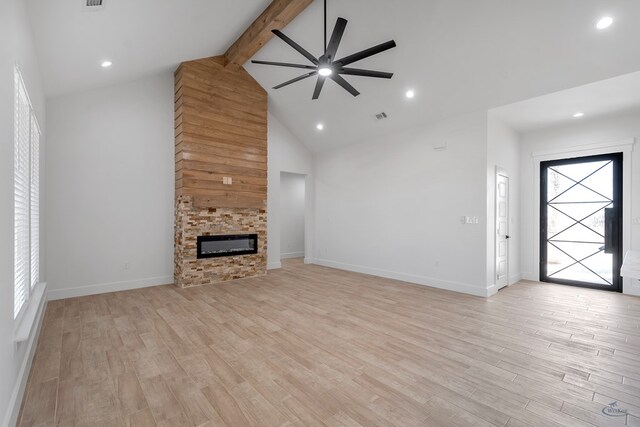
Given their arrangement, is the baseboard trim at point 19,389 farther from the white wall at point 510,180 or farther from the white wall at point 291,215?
the white wall at point 291,215

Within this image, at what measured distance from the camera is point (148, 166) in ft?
17.7

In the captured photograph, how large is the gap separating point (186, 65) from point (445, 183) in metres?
5.11

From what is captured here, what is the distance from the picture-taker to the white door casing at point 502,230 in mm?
5141

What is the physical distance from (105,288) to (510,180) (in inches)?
294

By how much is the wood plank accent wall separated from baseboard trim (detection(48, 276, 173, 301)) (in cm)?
160

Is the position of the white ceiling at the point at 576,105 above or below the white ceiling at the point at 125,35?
below

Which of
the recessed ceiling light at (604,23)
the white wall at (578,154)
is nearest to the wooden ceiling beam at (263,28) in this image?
the recessed ceiling light at (604,23)

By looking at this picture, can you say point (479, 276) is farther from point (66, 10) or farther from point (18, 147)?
point (66, 10)

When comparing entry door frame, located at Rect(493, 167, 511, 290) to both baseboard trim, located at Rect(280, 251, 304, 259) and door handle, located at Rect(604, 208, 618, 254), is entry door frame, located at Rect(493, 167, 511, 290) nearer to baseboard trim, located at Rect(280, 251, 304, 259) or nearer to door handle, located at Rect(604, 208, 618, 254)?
door handle, located at Rect(604, 208, 618, 254)

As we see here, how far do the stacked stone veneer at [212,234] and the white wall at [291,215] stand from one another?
2694mm

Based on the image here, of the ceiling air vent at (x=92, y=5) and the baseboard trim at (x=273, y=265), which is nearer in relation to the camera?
the ceiling air vent at (x=92, y=5)

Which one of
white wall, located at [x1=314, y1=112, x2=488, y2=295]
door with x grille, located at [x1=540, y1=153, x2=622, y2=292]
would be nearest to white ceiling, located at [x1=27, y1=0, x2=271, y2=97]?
white wall, located at [x1=314, y1=112, x2=488, y2=295]

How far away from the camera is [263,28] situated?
175 inches

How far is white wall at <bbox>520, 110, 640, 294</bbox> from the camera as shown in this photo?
4871mm
